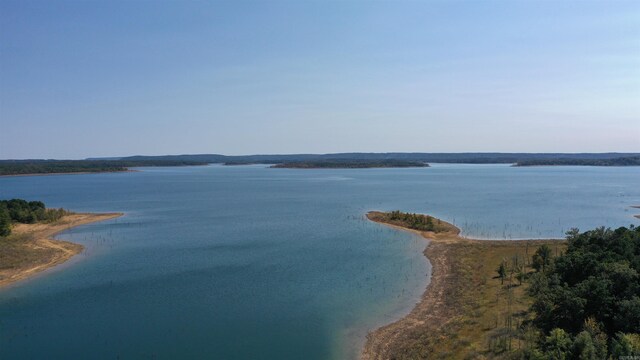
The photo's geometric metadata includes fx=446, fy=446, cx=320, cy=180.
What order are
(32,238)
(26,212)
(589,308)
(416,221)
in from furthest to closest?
(26,212)
(416,221)
(32,238)
(589,308)

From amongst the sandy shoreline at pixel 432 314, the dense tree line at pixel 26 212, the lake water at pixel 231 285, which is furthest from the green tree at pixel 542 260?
the dense tree line at pixel 26 212

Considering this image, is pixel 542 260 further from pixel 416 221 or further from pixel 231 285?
pixel 416 221

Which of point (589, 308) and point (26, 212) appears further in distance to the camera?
point (26, 212)

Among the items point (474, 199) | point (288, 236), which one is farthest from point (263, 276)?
point (474, 199)

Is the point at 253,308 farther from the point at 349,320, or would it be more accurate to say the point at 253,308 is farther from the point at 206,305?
the point at 349,320

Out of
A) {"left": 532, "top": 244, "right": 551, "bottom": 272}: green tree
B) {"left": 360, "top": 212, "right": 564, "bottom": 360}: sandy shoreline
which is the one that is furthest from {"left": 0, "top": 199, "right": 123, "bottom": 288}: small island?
{"left": 532, "top": 244, "right": 551, "bottom": 272}: green tree

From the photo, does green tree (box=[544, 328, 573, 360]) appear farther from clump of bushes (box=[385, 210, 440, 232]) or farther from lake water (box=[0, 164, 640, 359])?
clump of bushes (box=[385, 210, 440, 232])

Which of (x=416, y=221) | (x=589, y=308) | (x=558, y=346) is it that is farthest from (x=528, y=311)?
(x=416, y=221)
